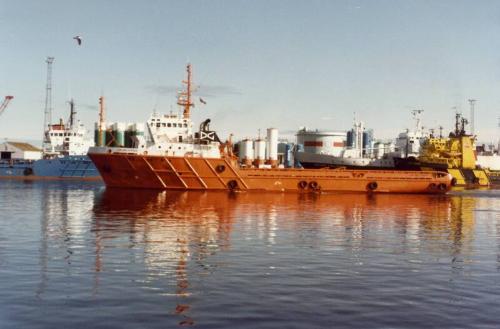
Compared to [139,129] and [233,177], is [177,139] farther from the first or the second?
[139,129]

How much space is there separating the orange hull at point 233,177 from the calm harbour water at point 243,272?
70.4 ft

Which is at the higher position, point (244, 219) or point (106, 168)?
point (106, 168)

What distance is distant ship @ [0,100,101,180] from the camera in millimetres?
86562

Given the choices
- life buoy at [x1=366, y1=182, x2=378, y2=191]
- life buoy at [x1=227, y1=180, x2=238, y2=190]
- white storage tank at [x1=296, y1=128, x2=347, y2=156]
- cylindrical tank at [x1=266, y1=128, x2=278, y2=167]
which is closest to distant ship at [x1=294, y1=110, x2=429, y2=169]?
white storage tank at [x1=296, y1=128, x2=347, y2=156]

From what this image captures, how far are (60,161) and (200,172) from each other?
38948 mm

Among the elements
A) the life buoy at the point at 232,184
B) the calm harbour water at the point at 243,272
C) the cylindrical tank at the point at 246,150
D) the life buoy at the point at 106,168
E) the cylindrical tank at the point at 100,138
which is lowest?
the calm harbour water at the point at 243,272

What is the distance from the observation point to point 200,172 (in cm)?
5588

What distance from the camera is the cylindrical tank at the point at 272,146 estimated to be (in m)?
65.2

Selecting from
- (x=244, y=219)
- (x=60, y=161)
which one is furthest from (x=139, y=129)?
(x=244, y=219)

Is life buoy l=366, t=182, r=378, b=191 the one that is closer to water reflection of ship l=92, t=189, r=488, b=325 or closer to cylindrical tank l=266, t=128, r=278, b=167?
cylindrical tank l=266, t=128, r=278, b=167

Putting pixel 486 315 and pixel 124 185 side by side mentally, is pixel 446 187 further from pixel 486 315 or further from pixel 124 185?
pixel 486 315

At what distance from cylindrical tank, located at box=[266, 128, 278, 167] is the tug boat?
405 cm

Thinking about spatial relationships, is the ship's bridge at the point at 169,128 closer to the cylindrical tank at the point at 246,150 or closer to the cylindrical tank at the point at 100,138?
the cylindrical tank at the point at 246,150

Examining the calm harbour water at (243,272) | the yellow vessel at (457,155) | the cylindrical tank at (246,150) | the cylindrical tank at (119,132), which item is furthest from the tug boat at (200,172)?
the cylindrical tank at (119,132)
